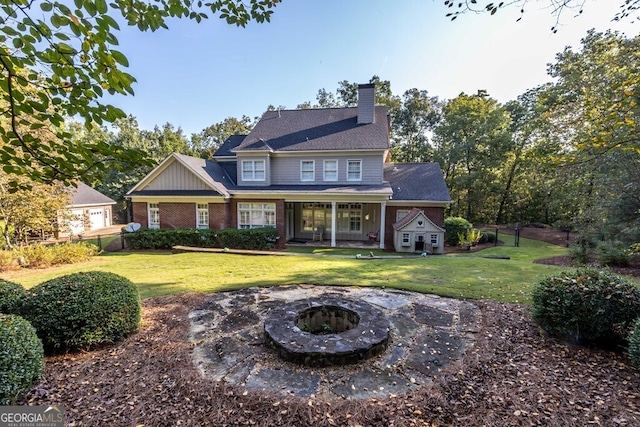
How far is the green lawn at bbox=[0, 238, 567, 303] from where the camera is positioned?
725 cm

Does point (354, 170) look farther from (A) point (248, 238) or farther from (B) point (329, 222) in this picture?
(A) point (248, 238)

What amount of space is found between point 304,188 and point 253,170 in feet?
11.0

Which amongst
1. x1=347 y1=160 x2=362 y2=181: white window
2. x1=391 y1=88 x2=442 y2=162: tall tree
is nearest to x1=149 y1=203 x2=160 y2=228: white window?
x1=347 y1=160 x2=362 y2=181: white window

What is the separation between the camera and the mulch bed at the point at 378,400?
9.46 ft

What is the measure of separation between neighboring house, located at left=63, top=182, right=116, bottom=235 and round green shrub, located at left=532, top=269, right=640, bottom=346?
94.7 ft

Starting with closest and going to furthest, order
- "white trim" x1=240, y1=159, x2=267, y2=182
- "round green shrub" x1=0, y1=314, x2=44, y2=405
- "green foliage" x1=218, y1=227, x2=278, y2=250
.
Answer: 1. "round green shrub" x1=0, y1=314, x2=44, y2=405
2. "green foliage" x1=218, y1=227, x2=278, y2=250
3. "white trim" x1=240, y1=159, x2=267, y2=182

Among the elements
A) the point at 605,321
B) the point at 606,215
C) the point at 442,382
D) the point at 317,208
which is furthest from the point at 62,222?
the point at 606,215

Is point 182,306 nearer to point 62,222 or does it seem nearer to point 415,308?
point 415,308

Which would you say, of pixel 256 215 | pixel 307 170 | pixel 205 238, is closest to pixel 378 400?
pixel 205 238

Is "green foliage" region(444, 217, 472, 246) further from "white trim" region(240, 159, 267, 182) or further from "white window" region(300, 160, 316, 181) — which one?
"white trim" region(240, 159, 267, 182)

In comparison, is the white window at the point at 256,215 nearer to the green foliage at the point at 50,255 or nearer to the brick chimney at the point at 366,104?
the green foliage at the point at 50,255

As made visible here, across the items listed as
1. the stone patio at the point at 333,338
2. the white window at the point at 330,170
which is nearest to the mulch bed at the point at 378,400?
the stone patio at the point at 333,338

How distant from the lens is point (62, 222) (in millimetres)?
14586

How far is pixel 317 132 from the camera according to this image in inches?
691
